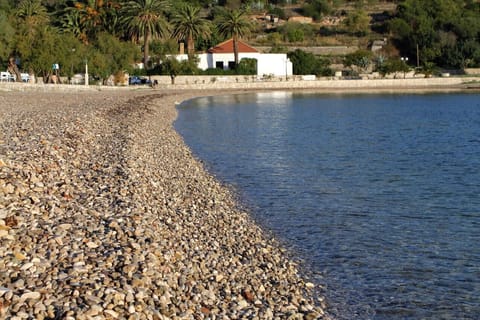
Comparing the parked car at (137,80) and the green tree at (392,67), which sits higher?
the green tree at (392,67)

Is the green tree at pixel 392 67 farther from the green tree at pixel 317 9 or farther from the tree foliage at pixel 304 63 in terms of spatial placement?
the green tree at pixel 317 9

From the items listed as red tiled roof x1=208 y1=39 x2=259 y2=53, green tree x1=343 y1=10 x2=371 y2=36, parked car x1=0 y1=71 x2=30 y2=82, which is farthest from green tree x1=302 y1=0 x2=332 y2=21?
parked car x1=0 y1=71 x2=30 y2=82

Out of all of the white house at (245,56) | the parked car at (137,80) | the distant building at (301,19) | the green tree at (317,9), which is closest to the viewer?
the parked car at (137,80)

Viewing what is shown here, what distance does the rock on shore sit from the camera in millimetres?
7723

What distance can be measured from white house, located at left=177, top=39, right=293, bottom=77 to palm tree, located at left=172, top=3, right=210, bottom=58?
2.47 meters

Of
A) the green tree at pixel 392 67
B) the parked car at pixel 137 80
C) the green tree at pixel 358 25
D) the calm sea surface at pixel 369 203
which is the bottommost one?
the calm sea surface at pixel 369 203

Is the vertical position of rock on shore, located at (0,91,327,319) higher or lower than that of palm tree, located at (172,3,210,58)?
lower

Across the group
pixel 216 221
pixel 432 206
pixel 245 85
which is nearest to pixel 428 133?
pixel 432 206

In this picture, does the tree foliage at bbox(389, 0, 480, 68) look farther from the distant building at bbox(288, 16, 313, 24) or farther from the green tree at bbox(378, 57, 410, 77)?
the distant building at bbox(288, 16, 313, 24)

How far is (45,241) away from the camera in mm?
9539

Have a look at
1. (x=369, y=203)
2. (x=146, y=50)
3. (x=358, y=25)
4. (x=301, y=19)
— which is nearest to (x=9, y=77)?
(x=146, y=50)

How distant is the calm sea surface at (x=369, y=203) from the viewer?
10367mm

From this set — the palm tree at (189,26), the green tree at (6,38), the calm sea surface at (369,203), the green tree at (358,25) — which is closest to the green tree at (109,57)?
the green tree at (6,38)

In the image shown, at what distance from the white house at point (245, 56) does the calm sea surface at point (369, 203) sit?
50.4 m
